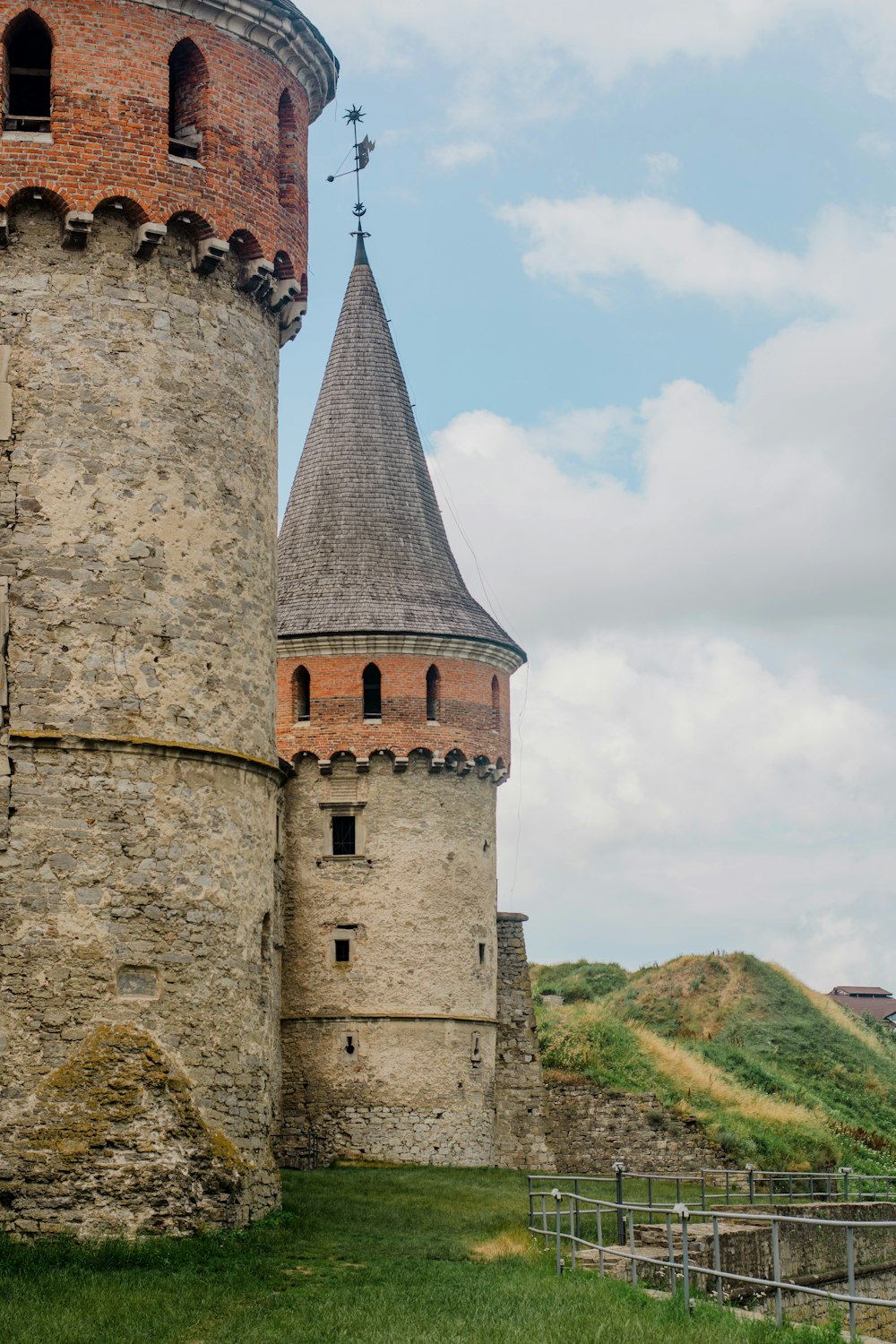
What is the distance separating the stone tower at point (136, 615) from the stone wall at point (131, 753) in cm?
3

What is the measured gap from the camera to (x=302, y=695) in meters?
32.9

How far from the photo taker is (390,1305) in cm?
1459

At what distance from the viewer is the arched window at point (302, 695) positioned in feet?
107

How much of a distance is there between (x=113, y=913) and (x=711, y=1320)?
743 centimetres

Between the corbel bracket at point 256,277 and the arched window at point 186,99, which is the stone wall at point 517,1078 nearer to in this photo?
the corbel bracket at point 256,277

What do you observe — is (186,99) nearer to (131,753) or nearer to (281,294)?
(281,294)

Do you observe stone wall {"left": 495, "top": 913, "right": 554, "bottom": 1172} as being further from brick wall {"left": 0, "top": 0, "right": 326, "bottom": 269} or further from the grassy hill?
brick wall {"left": 0, "top": 0, "right": 326, "bottom": 269}

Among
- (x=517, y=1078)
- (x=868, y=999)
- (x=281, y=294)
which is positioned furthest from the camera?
(x=868, y=999)

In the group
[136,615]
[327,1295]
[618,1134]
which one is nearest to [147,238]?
[136,615]

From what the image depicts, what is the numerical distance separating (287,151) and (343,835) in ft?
49.0

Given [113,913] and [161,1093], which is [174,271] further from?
[161,1093]

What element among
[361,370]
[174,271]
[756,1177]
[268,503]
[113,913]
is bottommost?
[756,1177]

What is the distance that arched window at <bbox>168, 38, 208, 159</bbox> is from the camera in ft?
64.2

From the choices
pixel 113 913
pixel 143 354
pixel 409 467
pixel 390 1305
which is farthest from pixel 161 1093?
pixel 409 467
